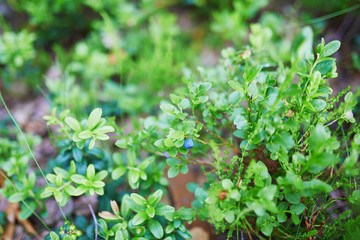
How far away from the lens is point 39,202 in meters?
1.47

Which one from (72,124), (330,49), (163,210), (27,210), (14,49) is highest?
(330,49)

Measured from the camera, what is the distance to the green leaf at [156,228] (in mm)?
1168

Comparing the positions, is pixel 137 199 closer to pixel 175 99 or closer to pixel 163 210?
pixel 163 210

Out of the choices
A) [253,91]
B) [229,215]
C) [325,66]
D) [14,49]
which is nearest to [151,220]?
[229,215]

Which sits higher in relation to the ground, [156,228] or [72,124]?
[72,124]

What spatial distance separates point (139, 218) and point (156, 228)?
0.28ft

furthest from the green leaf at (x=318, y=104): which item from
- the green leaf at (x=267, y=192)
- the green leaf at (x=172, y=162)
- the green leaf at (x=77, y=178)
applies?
the green leaf at (x=77, y=178)

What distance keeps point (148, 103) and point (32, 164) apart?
92cm

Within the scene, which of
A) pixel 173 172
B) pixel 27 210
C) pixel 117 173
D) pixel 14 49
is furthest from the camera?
pixel 14 49

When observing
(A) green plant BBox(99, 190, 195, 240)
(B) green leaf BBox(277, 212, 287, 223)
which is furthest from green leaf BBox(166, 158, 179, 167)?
(B) green leaf BBox(277, 212, 287, 223)

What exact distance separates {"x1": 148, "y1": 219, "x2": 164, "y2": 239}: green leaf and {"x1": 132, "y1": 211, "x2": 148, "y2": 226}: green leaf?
4 cm

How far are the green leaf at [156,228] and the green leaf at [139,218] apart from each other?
1.4 inches

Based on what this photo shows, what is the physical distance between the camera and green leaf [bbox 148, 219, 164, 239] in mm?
1168

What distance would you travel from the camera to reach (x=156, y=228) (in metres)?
1.19
